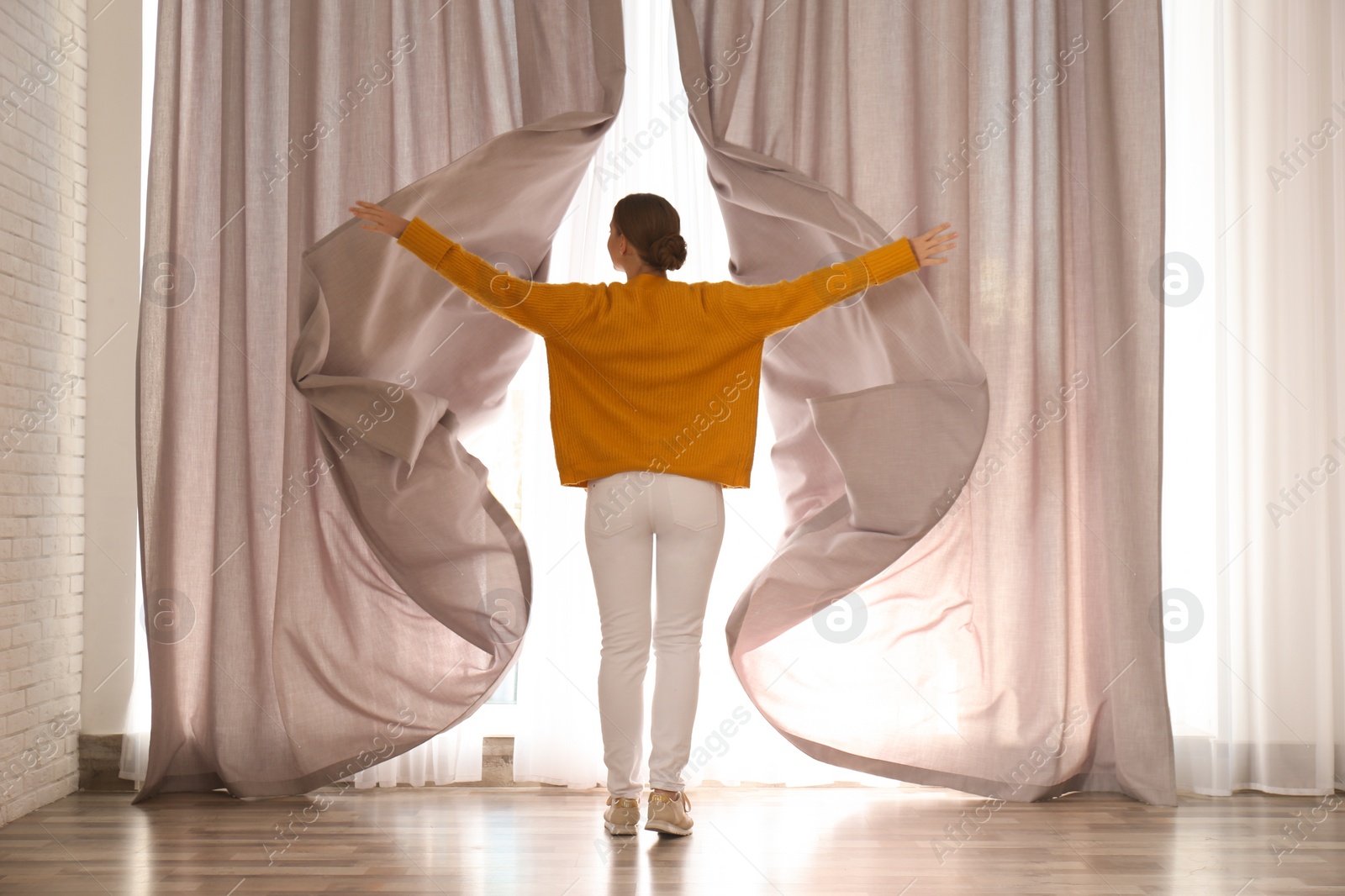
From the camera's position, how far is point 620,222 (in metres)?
2.21

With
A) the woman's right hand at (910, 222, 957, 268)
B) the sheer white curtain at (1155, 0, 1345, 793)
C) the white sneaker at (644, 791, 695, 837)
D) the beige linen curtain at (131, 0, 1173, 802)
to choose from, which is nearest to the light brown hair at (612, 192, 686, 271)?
the beige linen curtain at (131, 0, 1173, 802)

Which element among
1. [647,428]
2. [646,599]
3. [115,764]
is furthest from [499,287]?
[115,764]

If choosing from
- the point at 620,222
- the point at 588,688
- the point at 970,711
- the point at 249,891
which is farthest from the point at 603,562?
the point at 970,711

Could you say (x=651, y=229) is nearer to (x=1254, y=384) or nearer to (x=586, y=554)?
(x=586, y=554)

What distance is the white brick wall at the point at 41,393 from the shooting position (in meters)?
2.46

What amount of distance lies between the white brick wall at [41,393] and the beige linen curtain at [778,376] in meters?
0.26

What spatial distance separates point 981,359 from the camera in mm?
2660

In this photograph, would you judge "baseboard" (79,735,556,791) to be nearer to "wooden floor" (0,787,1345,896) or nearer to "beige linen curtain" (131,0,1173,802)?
"wooden floor" (0,787,1345,896)

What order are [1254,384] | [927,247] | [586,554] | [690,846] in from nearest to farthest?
[690,846] < [927,247] < [586,554] < [1254,384]

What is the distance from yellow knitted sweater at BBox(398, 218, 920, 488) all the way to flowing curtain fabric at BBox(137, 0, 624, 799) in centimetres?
37

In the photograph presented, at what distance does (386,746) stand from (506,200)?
1.40 m

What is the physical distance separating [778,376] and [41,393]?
1.91m

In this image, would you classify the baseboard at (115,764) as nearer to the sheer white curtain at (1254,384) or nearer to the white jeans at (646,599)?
the white jeans at (646,599)

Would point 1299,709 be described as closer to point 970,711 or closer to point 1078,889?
point 970,711
